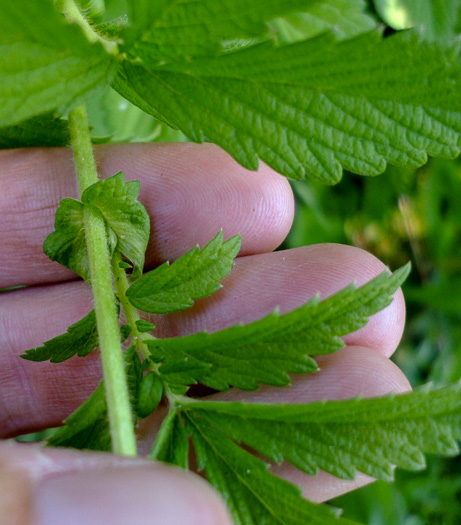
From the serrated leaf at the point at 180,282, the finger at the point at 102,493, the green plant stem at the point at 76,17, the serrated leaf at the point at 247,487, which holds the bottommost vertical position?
the serrated leaf at the point at 247,487

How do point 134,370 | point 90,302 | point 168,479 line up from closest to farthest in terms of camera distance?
point 168,479, point 134,370, point 90,302

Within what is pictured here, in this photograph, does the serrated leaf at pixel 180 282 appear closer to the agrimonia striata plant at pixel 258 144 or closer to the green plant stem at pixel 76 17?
the agrimonia striata plant at pixel 258 144

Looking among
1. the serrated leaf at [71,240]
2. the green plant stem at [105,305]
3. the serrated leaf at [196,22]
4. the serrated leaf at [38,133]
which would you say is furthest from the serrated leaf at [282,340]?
the serrated leaf at [38,133]

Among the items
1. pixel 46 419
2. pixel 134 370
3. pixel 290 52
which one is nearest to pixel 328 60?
pixel 290 52

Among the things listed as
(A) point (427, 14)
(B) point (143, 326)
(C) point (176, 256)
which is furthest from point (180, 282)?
(A) point (427, 14)

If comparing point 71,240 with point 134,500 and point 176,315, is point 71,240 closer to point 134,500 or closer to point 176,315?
point 176,315

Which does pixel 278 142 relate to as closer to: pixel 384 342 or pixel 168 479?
pixel 168 479
